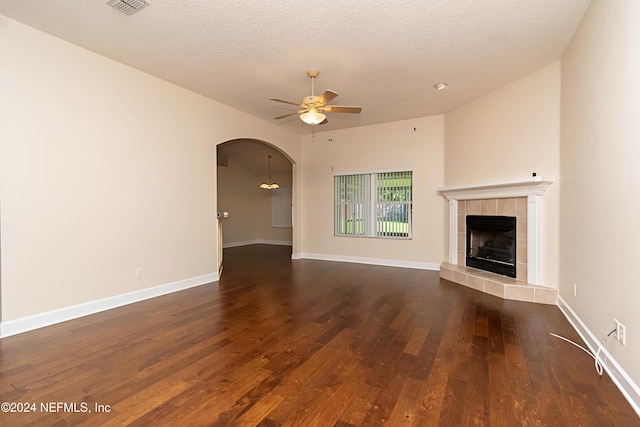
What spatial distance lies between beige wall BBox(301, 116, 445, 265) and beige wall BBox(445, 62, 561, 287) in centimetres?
66

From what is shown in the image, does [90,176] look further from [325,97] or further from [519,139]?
[519,139]

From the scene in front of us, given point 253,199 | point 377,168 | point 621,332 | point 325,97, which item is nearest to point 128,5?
point 325,97

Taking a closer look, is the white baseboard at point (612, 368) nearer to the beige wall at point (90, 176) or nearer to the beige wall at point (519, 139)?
the beige wall at point (519, 139)

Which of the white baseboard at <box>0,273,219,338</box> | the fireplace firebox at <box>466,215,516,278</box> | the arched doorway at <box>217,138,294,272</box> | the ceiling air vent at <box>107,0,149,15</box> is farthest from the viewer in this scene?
the arched doorway at <box>217,138,294,272</box>

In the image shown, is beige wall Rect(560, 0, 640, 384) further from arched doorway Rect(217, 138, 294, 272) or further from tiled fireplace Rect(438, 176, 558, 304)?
arched doorway Rect(217, 138, 294, 272)

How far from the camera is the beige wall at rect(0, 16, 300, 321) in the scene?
295 centimetres

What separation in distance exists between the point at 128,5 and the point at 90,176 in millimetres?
1916

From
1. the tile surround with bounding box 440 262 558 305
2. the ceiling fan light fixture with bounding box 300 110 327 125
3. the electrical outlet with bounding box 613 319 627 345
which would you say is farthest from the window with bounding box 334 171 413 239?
the electrical outlet with bounding box 613 319 627 345

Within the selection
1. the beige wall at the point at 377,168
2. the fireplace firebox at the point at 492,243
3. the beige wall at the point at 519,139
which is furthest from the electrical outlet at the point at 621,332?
the beige wall at the point at 377,168

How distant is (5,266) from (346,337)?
3.36 meters

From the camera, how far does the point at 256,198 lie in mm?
10992

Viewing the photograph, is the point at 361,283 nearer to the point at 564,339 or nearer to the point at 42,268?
the point at 564,339

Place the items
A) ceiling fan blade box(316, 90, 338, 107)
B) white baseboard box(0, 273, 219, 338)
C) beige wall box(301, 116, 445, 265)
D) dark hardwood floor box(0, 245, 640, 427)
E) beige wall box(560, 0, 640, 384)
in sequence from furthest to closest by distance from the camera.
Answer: beige wall box(301, 116, 445, 265) < ceiling fan blade box(316, 90, 338, 107) < white baseboard box(0, 273, 219, 338) < beige wall box(560, 0, 640, 384) < dark hardwood floor box(0, 245, 640, 427)

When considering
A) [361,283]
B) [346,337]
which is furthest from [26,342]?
[361,283]
